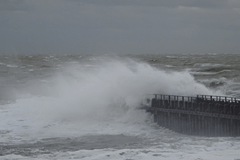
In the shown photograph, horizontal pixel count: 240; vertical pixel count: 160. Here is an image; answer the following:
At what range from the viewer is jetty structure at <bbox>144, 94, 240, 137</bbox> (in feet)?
53.7

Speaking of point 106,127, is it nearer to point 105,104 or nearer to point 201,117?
point 105,104

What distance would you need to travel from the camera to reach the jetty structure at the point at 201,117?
53.7ft

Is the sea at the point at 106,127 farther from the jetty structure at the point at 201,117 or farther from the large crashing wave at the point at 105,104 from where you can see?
the jetty structure at the point at 201,117

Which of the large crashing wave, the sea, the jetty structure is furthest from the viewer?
the large crashing wave

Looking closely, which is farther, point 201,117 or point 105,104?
point 105,104

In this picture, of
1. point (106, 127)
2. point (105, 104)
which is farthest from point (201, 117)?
point (105, 104)

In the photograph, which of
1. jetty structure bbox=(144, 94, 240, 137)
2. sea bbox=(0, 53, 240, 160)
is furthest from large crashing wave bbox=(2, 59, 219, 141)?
jetty structure bbox=(144, 94, 240, 137)

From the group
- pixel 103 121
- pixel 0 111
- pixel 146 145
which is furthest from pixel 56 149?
pixel 0 111

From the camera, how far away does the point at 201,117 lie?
687 inches

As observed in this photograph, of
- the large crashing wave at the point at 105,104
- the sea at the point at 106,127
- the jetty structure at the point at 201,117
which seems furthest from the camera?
the large crashing wave at the point at 105,104

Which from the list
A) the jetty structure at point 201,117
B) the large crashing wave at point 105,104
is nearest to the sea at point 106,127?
the large crashing wave at point 105,104

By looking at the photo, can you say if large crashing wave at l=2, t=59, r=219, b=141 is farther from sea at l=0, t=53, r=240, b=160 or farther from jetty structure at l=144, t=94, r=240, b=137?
jetty structure at l=144, t=94, r=240, b=137

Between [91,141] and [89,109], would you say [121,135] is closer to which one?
[91,141]

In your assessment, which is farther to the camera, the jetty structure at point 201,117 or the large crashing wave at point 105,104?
the large crashing wave at point 105,104
